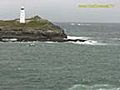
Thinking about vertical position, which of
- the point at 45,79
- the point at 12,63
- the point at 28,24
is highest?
the point at 45,79

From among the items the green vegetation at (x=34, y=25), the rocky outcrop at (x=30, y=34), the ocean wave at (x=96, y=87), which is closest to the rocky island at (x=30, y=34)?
the rocky outcrop at (x=30, y=34)

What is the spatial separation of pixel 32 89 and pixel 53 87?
213cm

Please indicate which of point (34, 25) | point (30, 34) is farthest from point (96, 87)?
point (34, 25)

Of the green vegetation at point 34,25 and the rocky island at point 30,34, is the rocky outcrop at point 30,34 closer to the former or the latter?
the rocky island at point 30,34

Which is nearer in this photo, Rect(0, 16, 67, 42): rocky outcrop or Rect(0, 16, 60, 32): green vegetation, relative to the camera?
Rect(0, 16, 67, 42): rocky outcrop

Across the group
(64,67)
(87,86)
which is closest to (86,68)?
(64,67)

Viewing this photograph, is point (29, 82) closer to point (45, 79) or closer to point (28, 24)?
point (45, 79)

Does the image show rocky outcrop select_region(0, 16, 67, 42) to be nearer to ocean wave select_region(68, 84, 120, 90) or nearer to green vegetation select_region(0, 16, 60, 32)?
green vegetation select_region(0, 16, 60, 32)

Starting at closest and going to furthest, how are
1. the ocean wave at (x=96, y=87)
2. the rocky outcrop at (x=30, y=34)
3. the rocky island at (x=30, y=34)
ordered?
the ocean wave at (x=96, y=87), the rocky island at (x=30, y=34), the rocky outcrop at (x=30, y=34)

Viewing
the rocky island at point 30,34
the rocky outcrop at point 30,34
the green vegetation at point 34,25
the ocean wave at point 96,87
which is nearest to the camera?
the ocean wave at point 96,87

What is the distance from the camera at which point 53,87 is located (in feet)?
141

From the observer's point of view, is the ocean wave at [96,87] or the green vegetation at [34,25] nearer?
the ocean wave at [96,87]

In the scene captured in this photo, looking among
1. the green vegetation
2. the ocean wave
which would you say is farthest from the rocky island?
the ocean wave

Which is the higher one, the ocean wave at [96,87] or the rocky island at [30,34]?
the ocean wave at [96,87]
